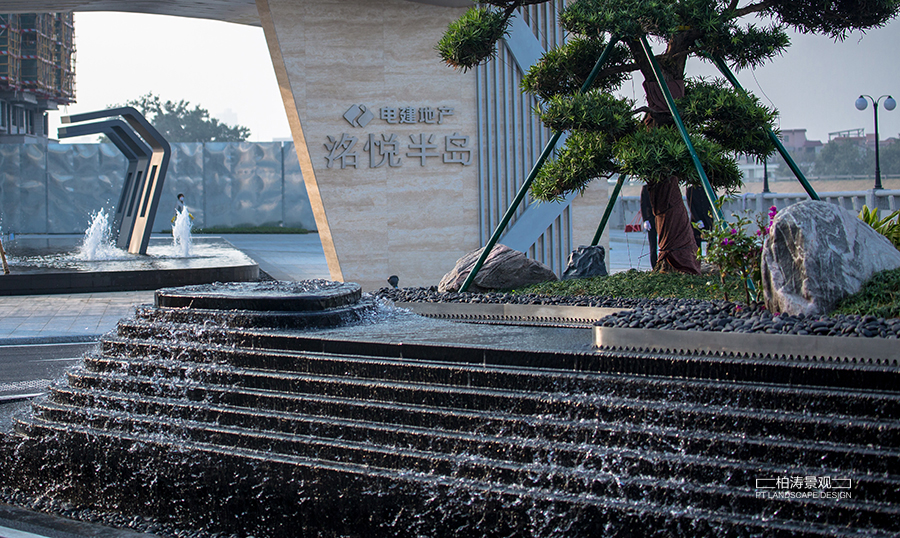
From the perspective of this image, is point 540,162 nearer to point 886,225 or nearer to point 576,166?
point 576,166

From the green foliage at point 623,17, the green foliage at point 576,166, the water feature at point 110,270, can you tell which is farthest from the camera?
the water feature at point 110,270

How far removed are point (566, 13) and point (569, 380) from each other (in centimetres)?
411

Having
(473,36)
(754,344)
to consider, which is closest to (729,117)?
(473,36)

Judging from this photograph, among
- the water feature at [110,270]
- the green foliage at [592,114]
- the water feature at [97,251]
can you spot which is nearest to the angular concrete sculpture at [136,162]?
the water feature at [97,251]

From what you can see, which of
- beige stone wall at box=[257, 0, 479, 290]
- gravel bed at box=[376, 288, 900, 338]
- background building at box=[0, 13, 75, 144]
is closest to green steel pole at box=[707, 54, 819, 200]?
gravel bed at box=[376, 288, 900, 338]

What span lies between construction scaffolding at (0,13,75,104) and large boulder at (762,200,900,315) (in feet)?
155

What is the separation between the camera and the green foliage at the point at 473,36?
294 inches

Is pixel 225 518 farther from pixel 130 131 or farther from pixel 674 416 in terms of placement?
pixel 130 131

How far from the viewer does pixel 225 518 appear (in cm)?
444

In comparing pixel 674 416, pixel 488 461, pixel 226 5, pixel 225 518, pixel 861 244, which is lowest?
pixel 225 518

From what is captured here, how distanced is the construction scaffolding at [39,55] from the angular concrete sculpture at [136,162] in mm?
29786

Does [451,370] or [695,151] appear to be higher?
[695,151]

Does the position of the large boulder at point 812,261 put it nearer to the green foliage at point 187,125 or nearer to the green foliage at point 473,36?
the green foliage at point 473,36

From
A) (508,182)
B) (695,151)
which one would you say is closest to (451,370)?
(695,151)
